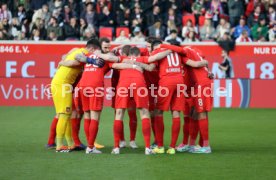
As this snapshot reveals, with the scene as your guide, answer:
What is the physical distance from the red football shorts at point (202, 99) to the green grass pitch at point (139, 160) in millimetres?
821

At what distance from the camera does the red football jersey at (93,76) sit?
1439cm

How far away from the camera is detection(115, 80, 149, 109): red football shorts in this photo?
14203mm

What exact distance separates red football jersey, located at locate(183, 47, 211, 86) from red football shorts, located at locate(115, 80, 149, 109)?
0.99 metres

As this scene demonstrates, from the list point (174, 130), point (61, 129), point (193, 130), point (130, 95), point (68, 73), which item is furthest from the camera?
point (193, 130)

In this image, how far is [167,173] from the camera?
1217 cm

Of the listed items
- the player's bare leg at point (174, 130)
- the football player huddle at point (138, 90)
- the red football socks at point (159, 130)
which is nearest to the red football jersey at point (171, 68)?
the football player huddle at point (138, 90)

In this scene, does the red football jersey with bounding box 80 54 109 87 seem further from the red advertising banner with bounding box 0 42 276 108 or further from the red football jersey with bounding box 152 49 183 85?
the red advertising banner with bounding box 0 42 276 108

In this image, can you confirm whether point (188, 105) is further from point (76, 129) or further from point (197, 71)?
point (76, 129)

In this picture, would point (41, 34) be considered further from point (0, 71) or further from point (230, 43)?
point (230, 43)

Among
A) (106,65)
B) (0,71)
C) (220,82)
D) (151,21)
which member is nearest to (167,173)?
(106,65)

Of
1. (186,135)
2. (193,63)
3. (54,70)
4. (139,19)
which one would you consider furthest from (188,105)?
(139,19)

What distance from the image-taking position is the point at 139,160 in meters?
13.6

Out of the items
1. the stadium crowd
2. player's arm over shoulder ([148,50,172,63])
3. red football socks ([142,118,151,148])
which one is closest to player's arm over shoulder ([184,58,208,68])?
player's arm over shoulder ([148,50,172,63])

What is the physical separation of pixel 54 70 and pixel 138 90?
12.6 meters
